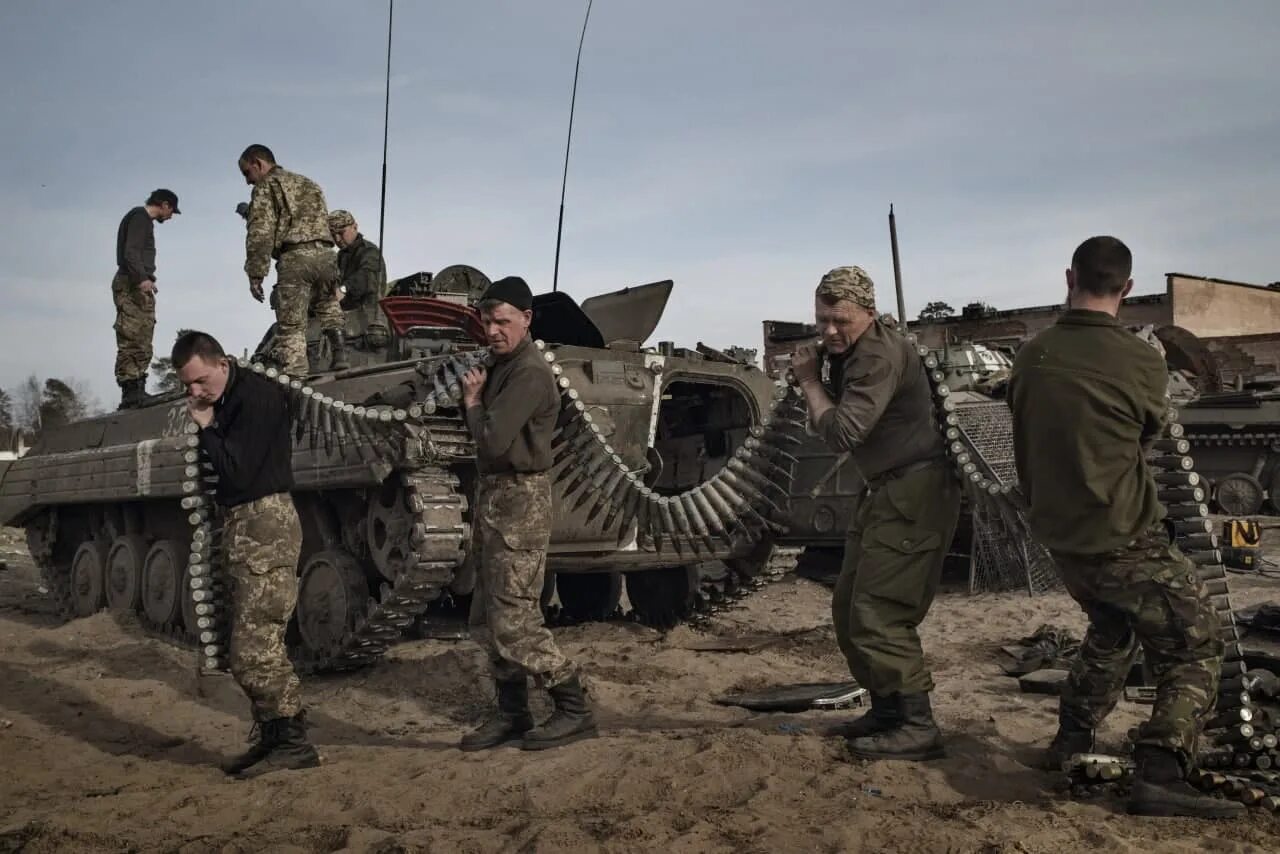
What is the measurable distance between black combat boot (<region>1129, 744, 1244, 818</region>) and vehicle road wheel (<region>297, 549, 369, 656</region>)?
4979 mm

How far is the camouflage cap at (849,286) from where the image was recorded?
454 cm

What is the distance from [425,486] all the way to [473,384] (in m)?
1.96

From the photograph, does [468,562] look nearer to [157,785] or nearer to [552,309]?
[552,309]

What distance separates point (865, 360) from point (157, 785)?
11.5 ft

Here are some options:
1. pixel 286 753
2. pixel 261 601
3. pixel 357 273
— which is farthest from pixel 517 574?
pixel 357 273

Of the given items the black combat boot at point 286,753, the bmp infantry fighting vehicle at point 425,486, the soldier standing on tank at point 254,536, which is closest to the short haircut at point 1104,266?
the bmp infantry fighting vehicle at point 425,486

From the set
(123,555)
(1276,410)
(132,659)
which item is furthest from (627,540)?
(1276,410)

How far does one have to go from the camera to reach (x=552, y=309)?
8.04m

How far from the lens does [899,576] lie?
4.48 m

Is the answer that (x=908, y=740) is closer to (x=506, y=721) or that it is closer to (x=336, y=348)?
(x=506, y=721)

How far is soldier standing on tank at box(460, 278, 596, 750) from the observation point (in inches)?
194

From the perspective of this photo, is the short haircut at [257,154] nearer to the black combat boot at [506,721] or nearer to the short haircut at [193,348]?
the short haircut at [193,348]

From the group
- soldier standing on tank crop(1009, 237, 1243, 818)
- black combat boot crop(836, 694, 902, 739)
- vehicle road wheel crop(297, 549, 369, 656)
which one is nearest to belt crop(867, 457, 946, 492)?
soldier standing on tank crop(1009, 237, 1243, 818)

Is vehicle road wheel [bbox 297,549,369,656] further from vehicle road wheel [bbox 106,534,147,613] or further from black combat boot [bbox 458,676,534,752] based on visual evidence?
vehicle road wheel [bbox 106,534,147,613]
